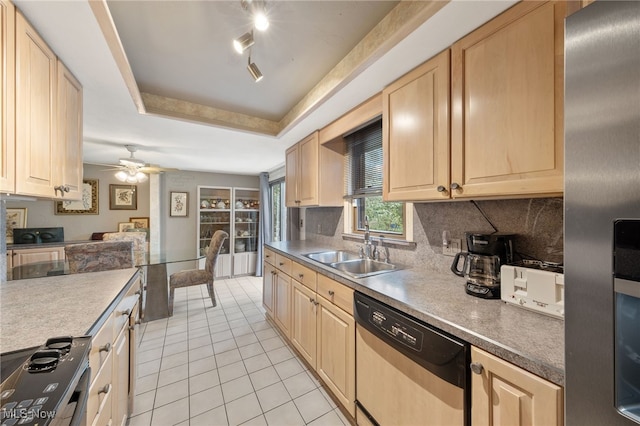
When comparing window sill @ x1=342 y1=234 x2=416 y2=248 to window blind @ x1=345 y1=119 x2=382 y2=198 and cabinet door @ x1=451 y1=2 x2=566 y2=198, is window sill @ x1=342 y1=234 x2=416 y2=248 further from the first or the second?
cabinet door @ x1=451 y1=2 x2=566 y2=198

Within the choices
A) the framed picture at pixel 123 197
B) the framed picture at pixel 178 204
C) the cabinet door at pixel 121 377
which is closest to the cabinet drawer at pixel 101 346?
the cabinet door at pixel 121 377

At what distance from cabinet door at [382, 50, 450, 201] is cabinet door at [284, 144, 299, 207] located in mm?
1487

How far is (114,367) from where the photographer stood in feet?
3.75

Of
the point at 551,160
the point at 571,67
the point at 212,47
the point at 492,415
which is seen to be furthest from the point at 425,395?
the point at 212,47

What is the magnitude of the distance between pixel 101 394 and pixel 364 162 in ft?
7.30

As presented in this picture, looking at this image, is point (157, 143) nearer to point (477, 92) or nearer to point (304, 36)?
point (304, 36)

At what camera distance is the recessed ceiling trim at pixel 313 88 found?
109 cm

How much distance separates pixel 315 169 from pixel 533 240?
5.93 ft

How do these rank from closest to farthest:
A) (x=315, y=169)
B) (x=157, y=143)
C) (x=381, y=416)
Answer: (x=381, y=416) → (x=315, y=169) → (x=157, y=143)

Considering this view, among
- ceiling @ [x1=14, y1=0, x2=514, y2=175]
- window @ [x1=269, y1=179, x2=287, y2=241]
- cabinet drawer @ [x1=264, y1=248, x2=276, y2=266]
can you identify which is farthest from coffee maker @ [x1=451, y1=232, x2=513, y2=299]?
window @ [x1=269, y1=179, x2=287, y2=241]

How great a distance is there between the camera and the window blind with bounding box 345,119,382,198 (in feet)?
6.82

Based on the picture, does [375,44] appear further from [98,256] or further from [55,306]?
[98,256]

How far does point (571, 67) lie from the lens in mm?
541

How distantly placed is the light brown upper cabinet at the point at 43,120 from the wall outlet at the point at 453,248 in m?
2.18
